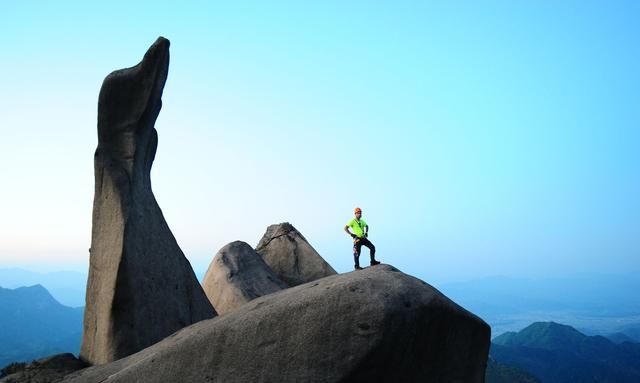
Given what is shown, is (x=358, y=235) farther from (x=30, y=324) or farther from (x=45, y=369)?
(x=30, y=324)

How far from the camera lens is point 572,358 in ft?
360

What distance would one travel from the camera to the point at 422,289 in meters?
5.58

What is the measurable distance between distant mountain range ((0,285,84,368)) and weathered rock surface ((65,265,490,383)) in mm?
153665

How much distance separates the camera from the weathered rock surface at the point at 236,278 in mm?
12488

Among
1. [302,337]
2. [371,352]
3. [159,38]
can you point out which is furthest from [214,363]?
[159,38]

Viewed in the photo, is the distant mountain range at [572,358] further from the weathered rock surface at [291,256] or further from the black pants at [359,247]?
the black pants at [359,247]

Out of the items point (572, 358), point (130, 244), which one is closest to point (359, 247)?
point (130, 244)

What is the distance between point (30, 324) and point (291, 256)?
19220cm

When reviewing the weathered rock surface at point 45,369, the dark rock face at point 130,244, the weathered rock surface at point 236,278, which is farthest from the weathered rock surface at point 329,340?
the weathered rock surface at point 236,278

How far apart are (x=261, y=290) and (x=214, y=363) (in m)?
7.53

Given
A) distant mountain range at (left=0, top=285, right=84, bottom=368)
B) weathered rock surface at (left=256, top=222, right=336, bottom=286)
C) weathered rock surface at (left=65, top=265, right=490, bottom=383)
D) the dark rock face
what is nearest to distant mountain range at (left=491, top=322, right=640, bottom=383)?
weathered rock surface at (left=256, top=222, right=336, bottom=286)

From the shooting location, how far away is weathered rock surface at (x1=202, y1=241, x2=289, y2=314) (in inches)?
492

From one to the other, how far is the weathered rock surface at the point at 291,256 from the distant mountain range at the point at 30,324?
5699 inches

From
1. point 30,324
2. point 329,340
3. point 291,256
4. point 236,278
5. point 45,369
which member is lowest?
point 30,324
